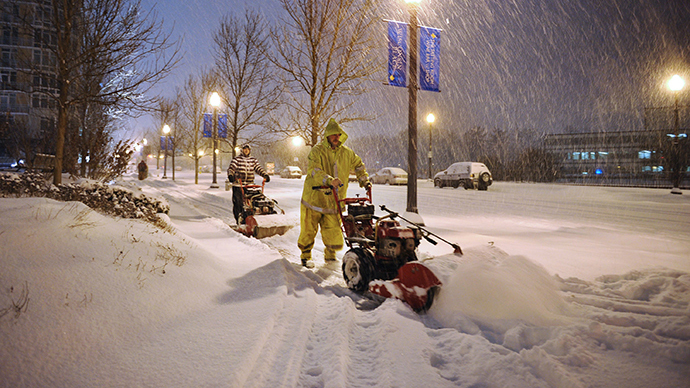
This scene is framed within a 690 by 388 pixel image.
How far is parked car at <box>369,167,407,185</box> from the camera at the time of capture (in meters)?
28.6

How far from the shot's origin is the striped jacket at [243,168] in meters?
8.73

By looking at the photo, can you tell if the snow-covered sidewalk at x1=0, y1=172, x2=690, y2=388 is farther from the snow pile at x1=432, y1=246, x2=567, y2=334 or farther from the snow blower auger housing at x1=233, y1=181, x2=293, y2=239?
the snow blower auger housing at x1=233, y1=181, x2=293, y2=239

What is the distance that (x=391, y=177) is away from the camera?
29172mm

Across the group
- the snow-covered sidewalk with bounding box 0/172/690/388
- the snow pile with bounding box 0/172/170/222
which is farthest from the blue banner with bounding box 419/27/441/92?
the snow pile with bounding box 0/172/170/222

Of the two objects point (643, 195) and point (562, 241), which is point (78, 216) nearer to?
point (562, 241)

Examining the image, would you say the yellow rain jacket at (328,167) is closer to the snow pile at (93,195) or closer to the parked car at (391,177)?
the snow pile at (93,195)

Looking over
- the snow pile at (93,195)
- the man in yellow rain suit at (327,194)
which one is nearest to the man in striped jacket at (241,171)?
the snow pile at (93,195)

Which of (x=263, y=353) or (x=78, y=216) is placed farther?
(x=78, y=216)

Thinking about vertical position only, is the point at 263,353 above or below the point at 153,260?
below

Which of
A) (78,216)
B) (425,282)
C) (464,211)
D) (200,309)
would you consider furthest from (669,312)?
(464,211)

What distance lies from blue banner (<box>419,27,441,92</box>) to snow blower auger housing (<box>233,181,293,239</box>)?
4554 mm

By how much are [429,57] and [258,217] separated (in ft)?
17.7

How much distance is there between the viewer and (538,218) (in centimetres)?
1097

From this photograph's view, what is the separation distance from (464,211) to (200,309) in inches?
422
